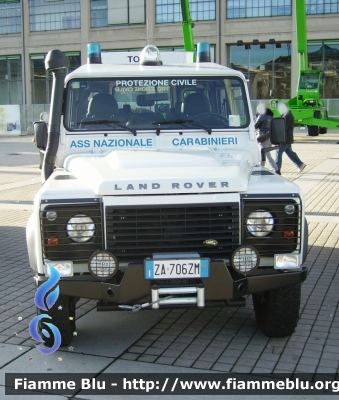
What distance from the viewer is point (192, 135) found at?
5.65 m

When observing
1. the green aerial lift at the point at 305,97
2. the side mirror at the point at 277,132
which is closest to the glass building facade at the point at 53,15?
the green aerial lift at the point at 305,97

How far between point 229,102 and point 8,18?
1567 inches

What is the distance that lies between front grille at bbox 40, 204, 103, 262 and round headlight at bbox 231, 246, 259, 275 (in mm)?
963

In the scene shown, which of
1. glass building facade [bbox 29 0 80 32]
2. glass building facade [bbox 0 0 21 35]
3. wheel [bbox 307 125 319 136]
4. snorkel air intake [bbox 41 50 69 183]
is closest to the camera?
snorkel air intake [bbox 41 50 69 183]

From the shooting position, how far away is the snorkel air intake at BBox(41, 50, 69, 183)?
5.36 m

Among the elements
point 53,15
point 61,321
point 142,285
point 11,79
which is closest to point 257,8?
point 53,15

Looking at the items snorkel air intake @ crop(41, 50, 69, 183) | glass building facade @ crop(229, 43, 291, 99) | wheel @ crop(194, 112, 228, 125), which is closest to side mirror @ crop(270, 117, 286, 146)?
wheel @ crop(194, 112, 228, 125)

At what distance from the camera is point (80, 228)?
4.30m

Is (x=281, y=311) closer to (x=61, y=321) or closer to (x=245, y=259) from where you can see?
(x=245, y=259)

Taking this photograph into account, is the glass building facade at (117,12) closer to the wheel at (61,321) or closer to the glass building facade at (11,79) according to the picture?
the glass building facade at (11,79)

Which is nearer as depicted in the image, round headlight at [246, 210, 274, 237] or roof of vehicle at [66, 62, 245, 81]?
round headlight at [246, 210, 274, 237]

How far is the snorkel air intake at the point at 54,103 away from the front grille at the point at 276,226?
6.54 ft

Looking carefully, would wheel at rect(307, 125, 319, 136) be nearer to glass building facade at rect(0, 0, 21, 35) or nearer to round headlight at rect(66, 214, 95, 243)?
glass building facade at rect(0, 0, 21, 35)

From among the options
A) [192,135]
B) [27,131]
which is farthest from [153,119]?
[27,131]
